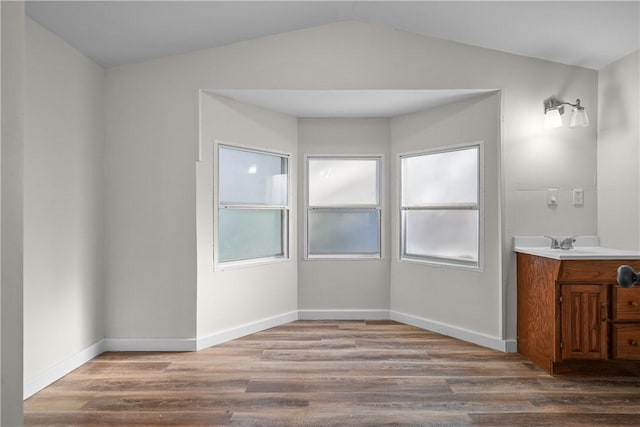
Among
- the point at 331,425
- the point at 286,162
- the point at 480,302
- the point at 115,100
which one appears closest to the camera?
the point at 331,425

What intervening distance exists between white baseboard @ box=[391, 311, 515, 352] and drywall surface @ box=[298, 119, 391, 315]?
0.30 metres

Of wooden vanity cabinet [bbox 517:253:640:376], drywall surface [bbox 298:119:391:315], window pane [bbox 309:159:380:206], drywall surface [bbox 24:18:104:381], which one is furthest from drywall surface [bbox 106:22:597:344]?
window pane [bbox 309:159:380:206]

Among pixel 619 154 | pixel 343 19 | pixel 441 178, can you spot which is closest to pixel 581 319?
pixel 619 154

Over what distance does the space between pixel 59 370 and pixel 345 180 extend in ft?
10.3

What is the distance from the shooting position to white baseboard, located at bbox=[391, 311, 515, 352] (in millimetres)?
3559

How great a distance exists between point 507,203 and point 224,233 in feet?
8.41

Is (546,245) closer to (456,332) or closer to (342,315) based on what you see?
(456,332)

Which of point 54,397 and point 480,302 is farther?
point 480,302

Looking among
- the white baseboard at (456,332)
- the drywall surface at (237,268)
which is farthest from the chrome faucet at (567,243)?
the drywall surface at (237,268)

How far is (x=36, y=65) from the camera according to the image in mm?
2773

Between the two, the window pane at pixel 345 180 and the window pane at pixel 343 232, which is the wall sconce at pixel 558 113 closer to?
the window pane at pixel 345 180

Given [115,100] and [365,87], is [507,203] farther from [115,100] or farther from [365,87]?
[115,100]

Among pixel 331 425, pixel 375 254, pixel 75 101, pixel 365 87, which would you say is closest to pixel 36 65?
pixel 75 101

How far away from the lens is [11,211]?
29.2 inches
